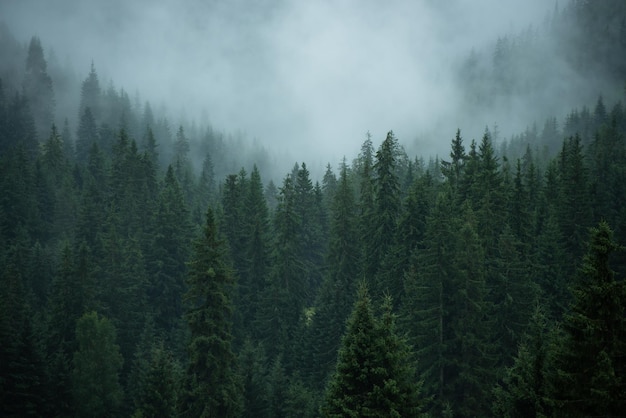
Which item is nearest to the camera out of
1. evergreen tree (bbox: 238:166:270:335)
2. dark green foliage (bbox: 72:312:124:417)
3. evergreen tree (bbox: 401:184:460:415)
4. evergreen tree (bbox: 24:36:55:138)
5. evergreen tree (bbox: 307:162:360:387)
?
evergreen tree (bbox: 401:184:460:415)

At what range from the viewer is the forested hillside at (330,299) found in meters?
16.7

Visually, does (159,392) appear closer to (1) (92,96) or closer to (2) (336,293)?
(2) (336,293)

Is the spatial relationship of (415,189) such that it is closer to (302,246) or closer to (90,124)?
(302,246)

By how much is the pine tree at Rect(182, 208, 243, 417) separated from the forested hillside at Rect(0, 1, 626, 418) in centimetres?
13

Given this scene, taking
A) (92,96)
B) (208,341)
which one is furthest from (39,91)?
(208,341)

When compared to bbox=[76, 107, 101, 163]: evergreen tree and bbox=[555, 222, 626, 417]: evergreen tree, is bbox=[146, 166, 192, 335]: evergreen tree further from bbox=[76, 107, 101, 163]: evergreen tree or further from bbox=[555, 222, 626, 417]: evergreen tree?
bbox=[76, 107, 101, 163]: evergreen tree

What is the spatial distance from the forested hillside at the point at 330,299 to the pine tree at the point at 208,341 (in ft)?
0.42

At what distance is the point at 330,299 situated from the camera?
4581 cm

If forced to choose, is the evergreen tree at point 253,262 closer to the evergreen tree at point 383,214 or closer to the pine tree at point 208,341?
the evergreen tree at point 383,214

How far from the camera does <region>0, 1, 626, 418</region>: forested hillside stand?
16719 mm

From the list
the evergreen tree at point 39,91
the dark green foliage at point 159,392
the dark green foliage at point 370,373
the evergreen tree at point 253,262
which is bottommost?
the dark green foliage at point 159,392

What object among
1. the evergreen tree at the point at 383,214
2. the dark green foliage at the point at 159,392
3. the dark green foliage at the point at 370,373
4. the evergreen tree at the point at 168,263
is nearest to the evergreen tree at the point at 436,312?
the evergreen tree at the point at 383,214

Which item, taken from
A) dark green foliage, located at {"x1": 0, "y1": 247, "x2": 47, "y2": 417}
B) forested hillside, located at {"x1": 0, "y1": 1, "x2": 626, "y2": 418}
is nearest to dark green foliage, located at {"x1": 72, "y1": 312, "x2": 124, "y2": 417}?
forested hillside, located at {"x1": 0, "y1": 1, "x2": 626, "y2": 418}

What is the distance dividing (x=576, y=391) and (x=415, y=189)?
2916cm
